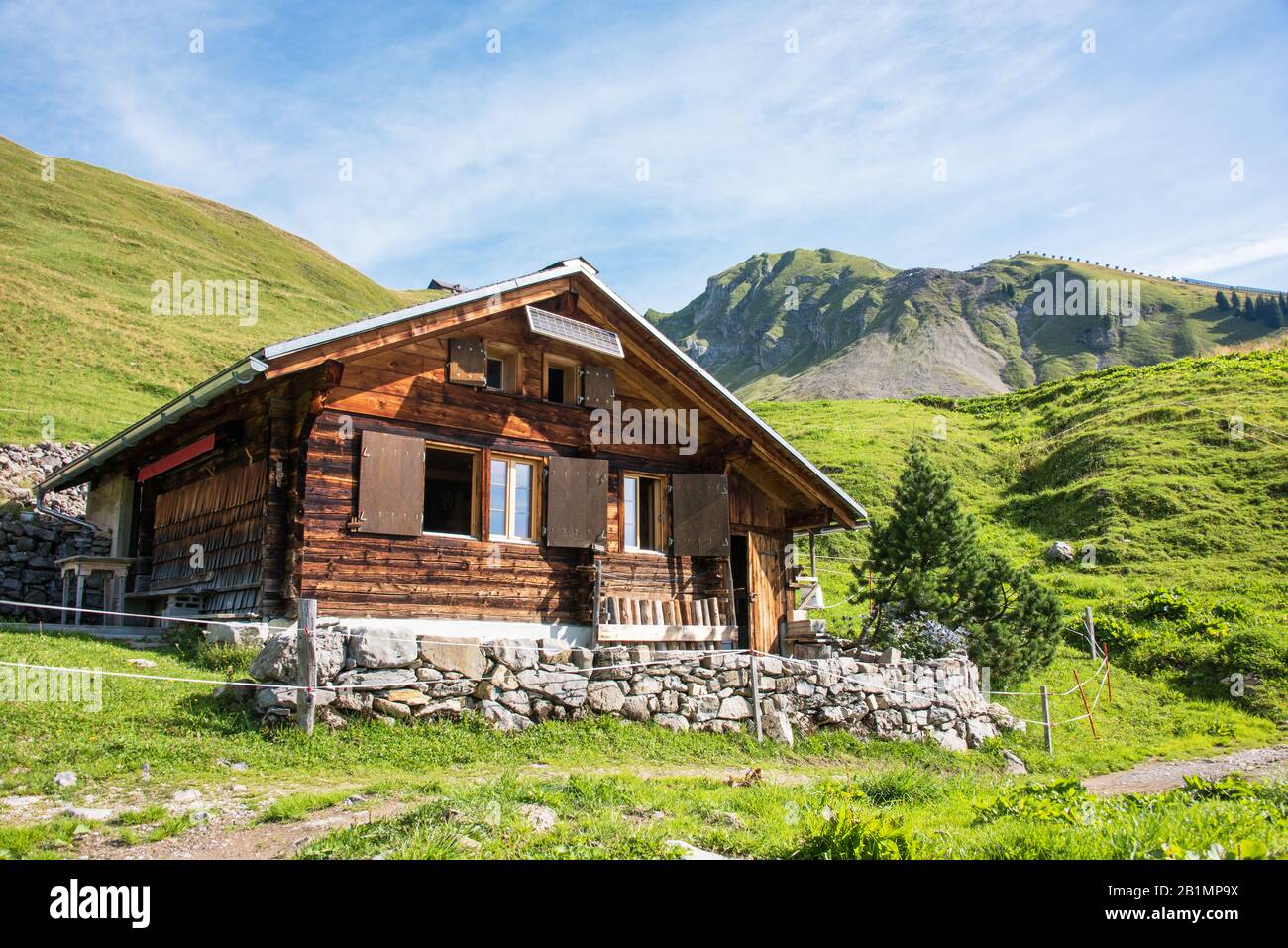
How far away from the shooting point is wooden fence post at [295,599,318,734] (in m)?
10.3

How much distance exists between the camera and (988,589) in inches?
797

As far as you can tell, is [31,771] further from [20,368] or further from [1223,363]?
[1223,363]

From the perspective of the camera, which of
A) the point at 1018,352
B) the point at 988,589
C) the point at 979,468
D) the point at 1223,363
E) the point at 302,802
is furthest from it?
the point at 1018,352

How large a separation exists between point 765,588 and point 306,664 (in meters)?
11.1

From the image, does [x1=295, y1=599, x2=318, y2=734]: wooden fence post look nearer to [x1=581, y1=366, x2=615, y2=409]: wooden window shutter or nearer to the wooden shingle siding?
the wooden shingle siding

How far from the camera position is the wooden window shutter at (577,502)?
16.2m

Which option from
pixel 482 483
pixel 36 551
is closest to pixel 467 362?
pixel 482 483

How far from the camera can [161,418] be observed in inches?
619

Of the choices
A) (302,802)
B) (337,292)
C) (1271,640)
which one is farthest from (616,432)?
(337,292)

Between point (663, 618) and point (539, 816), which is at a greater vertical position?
point (663, 618)

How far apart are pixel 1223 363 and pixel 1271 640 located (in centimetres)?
3306

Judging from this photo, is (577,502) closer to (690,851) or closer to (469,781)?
(469,781)

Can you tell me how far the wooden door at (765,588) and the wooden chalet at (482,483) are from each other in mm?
45

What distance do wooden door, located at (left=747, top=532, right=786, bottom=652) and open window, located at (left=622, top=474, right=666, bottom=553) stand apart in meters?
2.52
